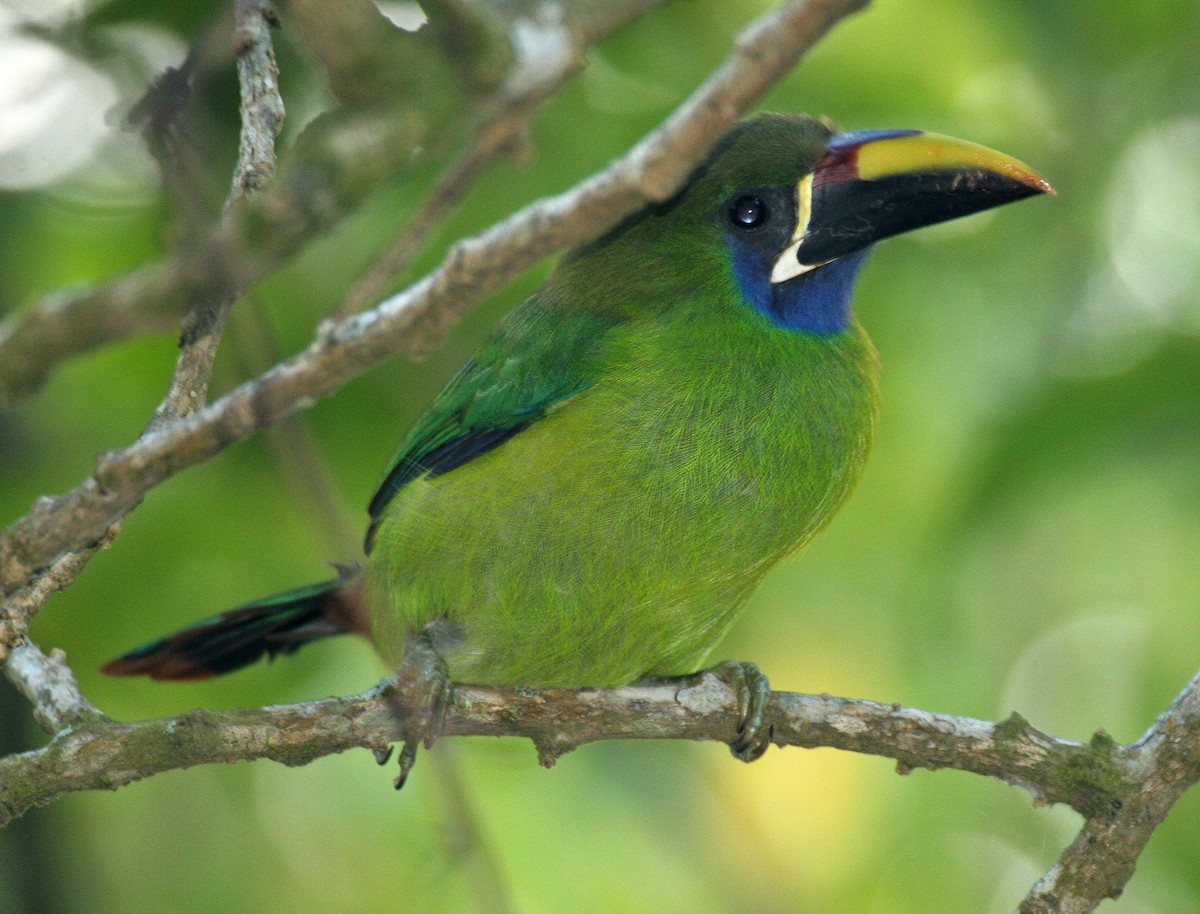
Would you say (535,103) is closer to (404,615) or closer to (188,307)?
(188,307)

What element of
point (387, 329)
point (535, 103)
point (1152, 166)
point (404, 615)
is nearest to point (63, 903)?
point (404, 615)

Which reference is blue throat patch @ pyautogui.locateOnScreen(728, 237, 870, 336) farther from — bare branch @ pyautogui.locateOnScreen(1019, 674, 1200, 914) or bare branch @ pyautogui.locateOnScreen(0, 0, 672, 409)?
bare branch @ pyautogui.locateOnScreen(0, 0, 672, 409)

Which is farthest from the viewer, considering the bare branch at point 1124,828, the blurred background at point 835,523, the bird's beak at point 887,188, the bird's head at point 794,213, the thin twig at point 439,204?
the blurred background at point 835,523

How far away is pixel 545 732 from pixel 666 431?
0.68 meters

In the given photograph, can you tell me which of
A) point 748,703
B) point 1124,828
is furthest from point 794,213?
point 1124,828

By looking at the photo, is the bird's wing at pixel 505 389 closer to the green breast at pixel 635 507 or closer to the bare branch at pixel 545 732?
the green breast at pixel 635 507

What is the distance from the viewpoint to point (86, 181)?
433 centimetres

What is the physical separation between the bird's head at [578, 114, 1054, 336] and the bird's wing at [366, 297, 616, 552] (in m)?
0.27

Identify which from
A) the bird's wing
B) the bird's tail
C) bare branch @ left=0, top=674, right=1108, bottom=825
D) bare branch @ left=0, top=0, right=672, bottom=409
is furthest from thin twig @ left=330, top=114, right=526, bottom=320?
the bird's tail

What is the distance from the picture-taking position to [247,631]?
3.68 metres

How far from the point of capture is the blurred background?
13.2 feet

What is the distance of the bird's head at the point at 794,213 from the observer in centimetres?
311

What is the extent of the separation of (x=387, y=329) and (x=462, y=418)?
1.69m

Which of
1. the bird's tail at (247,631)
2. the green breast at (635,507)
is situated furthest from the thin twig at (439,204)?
the bird's tail at (247,631)
